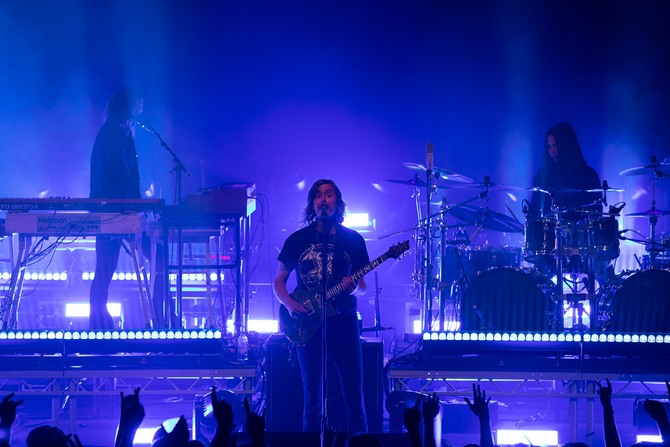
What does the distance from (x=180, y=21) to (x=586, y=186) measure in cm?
641

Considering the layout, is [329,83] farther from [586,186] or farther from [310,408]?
[310,408]

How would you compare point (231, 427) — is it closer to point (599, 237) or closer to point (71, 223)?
point (71, 223)

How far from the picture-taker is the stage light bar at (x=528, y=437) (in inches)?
235

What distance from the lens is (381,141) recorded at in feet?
38.3

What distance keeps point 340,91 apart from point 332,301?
6.89 m

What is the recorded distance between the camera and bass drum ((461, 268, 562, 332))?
254 inches

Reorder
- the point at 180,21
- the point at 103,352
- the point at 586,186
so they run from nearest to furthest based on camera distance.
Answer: the point at 103,352, the point at 586,186, the point at 180,21

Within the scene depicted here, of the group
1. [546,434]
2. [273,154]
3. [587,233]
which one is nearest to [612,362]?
[546,434]

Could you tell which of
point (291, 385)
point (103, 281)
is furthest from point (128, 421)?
point (103, 281)

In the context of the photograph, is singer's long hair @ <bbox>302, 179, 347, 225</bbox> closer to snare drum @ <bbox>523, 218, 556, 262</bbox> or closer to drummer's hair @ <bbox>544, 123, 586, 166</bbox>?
snare drum @ <bbox>523, 218, 556, 262</bbox>

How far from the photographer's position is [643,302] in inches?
249

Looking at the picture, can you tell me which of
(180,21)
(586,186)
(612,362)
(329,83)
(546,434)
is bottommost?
(546,434)

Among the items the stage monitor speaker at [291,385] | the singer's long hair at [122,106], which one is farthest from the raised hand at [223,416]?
the singer's long hair at [122,106]

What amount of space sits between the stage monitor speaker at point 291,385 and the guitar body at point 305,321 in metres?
0.50
